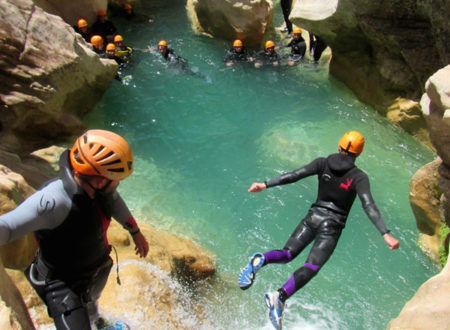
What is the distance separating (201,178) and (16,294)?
232 inches

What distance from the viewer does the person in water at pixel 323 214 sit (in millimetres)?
5090

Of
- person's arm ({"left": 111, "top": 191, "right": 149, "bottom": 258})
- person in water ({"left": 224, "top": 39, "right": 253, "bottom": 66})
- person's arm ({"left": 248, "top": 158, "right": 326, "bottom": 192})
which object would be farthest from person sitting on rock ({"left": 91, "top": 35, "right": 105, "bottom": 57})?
person's arm ({"left": 111, "top": 191, "right": 149, "bottom": 258})

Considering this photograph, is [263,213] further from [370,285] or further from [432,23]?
[432,23]

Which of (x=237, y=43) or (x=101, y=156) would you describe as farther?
(x=237, y=43)

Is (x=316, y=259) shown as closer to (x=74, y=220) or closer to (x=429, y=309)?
(x=429, y=309)

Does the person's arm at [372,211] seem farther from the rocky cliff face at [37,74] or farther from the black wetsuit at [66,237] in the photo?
the rocky cliff face at [37,74]

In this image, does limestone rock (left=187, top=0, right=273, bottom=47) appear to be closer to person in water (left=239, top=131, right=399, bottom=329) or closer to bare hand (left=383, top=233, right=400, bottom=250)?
person in water (left=239, top=131, right=399, bottom=329)

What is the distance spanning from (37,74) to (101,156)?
6.35 meters

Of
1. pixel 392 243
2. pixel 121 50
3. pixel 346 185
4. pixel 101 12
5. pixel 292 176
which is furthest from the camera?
pixel 101 12

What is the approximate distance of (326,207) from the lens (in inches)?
217

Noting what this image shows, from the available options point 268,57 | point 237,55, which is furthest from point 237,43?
point 268,57

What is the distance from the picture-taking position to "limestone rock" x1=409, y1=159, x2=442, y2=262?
23.2 ft

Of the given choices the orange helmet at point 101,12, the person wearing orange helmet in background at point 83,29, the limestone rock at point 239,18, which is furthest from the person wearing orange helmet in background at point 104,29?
the limestone rock at point 239,18

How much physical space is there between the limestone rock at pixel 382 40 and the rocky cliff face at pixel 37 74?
5730mm
